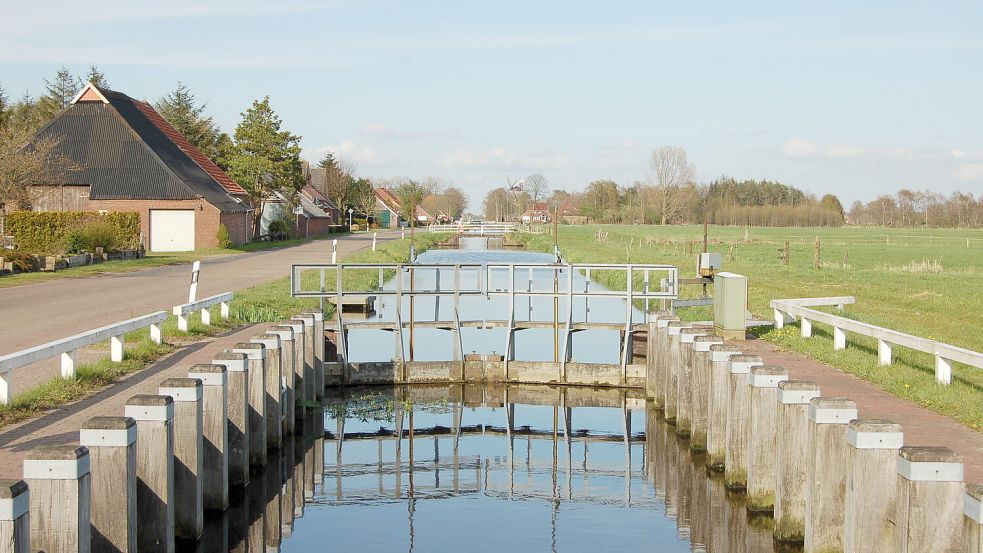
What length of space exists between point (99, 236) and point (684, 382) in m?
33.1

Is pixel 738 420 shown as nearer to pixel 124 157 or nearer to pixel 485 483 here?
pixel 485 483

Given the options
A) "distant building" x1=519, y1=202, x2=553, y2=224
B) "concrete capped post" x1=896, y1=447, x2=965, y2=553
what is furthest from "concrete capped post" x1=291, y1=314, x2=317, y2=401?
"distant building" x1=519, y1=202, x2=553, y2=224

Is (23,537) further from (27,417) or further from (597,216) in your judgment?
(597,216)

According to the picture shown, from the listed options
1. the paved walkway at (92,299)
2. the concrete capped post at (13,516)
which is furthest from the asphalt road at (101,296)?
the concrete capped post at (13,516)

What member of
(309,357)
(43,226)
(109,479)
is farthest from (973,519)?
(43,226)

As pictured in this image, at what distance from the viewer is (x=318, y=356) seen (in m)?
19.3

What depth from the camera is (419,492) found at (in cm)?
1363

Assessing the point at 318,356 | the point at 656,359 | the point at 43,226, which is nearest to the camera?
the point at 656,359

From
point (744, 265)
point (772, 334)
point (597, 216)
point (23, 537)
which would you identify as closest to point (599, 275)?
point (744, 265)

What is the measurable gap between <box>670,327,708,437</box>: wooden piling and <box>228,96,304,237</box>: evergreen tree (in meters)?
58.3

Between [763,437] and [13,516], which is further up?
[13,516]

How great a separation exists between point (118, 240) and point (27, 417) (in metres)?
36.3

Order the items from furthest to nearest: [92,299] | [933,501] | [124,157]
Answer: [124,157] < [92,299] < [933,501]

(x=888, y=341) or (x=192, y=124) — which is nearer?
(x=888, y=341)
